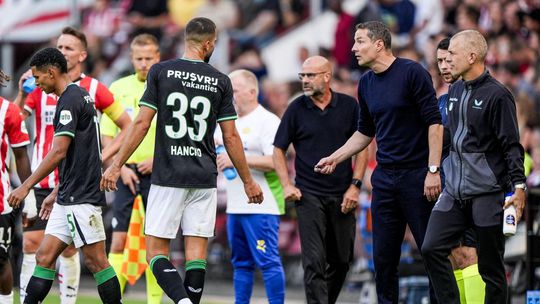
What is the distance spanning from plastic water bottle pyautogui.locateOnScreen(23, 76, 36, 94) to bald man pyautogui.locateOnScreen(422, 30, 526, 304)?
157 inches

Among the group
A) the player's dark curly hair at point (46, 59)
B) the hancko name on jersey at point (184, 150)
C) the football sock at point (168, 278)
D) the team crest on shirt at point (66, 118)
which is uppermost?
the player's dark curly hair at point (46, 59)

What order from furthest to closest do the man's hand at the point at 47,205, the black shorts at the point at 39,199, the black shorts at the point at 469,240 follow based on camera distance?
1. the black shorts at the point at 39,199
2. the black shorts at the point at 469,240
3. the man's hand at the point at 47,205

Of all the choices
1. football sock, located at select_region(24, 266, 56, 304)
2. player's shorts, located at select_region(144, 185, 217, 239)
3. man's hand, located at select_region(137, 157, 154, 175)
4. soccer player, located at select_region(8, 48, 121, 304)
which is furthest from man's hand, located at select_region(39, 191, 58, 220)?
man's hand, located at select_region(137, 157, 154, 175)

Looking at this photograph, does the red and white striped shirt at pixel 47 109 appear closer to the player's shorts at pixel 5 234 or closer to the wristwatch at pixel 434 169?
the player's shorts at pixel 5 234

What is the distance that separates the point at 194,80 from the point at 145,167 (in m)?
2.47

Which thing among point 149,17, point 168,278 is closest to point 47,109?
point 168,278

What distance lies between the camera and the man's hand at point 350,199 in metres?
11.5

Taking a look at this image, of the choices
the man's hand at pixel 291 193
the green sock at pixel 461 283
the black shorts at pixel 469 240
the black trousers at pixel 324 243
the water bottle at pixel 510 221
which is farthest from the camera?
the man's hand at pixel 291 193

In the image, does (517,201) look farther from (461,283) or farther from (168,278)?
(168,278)

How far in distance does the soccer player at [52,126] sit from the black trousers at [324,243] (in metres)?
1.94

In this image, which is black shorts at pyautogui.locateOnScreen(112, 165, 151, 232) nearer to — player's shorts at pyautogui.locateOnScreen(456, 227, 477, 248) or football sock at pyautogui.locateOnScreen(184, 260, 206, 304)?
football sock at pyautogui.locateOnScreen(184, 260, 206, 304)

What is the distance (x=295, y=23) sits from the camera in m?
21.2

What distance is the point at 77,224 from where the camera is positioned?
10.1 metres

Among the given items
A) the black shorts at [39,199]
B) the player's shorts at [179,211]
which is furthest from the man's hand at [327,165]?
the black shorts at [39,199]
